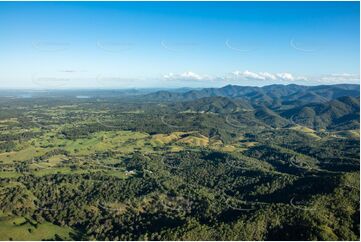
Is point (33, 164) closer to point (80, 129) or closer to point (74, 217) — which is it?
point (74, 217)

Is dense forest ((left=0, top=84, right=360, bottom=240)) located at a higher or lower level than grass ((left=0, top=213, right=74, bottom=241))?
higher

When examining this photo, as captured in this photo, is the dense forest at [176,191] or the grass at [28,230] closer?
the dense forest at [176,191]

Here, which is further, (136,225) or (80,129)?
(80,129)

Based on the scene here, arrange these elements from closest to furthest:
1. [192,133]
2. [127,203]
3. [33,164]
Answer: [127,203] → [33,164] → [192,133]

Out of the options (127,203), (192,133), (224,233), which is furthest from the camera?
(192,133)

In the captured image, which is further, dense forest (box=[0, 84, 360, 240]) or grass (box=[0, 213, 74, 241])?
grass (box=[0, 213, 74, 241])

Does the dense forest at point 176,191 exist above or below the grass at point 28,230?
above

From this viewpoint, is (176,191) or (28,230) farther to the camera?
(176,191)

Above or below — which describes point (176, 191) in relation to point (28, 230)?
above

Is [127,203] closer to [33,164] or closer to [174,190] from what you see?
[174,190]

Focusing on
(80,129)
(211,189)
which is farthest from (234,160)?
(80,129)
